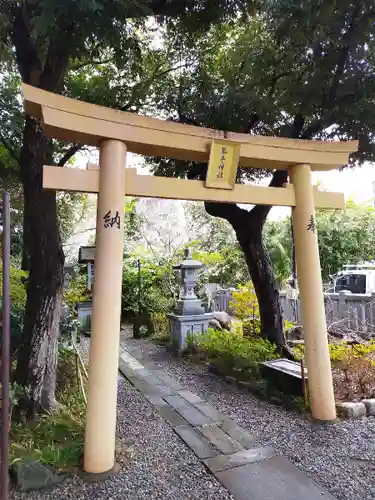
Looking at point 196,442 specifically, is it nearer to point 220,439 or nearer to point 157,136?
point 220,439

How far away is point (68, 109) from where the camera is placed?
302 centimetres

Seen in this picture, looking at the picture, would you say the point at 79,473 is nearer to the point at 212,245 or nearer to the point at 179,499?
the point at 179,499

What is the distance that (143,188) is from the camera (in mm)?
3367

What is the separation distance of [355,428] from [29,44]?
208 inches

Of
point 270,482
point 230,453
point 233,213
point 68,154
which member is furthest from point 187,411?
point 68,154

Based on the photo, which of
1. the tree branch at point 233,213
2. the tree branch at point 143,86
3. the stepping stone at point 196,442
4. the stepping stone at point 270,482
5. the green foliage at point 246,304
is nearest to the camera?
the stepping stone at point 270,482

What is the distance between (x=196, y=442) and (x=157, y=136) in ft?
9.41

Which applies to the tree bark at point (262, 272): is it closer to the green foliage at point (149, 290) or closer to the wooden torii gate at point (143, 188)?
the wooden torii gate at point (143, 188)

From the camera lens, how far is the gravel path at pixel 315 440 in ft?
9.02

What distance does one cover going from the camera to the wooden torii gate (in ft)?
9.75

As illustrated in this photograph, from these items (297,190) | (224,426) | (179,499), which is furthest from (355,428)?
(297,190)

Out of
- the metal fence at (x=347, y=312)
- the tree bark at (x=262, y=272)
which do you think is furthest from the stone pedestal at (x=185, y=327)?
the metal fence at (x=347, y=312)

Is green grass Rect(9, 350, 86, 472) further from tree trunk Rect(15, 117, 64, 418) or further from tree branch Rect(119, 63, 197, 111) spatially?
tree branch Rect(119, 63, 197, 111)

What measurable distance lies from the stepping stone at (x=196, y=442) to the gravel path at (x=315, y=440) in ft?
1.70
